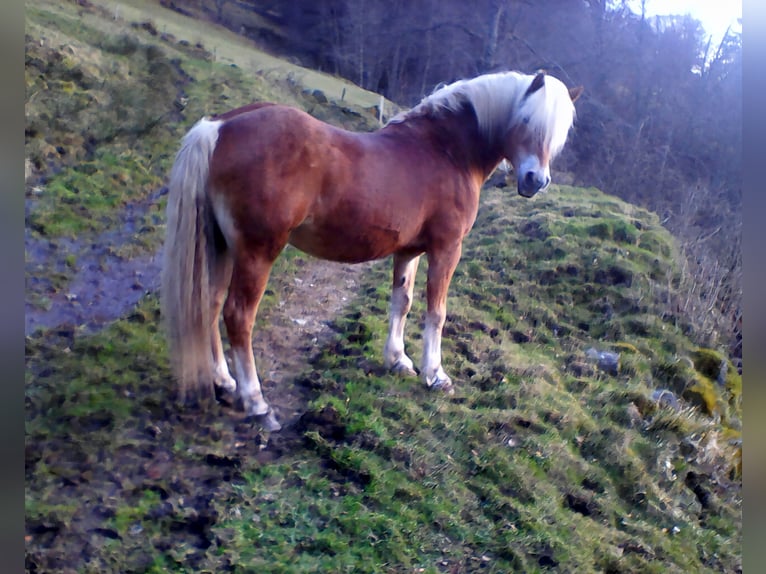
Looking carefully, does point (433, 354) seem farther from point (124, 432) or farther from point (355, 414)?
point (124, 432)

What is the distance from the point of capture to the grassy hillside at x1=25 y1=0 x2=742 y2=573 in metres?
2.04

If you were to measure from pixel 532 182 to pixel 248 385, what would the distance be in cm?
153

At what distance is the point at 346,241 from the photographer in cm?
257

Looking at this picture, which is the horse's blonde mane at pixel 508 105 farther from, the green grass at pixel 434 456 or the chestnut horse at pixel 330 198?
the green grass at pixel 434 456

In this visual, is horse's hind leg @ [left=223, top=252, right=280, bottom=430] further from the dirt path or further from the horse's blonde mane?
the horse's blonde mane

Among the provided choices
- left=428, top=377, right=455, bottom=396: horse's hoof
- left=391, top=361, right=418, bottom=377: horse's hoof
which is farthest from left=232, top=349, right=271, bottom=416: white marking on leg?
left=428, top=377, right=455, bottom=396: horse's hoof

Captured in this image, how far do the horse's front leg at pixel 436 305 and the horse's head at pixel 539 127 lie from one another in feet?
1.56

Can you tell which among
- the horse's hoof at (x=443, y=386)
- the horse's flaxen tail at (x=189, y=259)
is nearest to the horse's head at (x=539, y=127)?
the horse's hoof at (x=443, y=386)

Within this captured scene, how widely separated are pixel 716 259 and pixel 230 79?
255 centimetres
